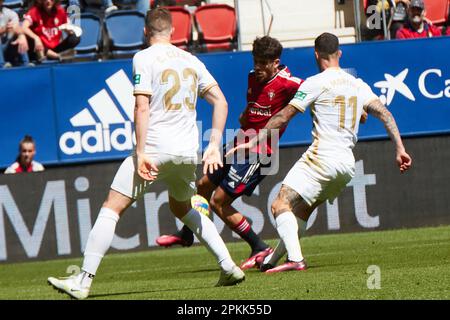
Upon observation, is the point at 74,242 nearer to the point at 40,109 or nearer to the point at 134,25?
the point at 40,109

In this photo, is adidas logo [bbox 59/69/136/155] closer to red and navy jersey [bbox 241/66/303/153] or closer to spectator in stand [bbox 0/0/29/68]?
spectator in stand [bbox 0/0/29/68]

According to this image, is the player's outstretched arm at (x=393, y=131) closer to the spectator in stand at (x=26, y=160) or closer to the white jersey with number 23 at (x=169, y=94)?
the white jersey with number 23 at (x=169, y=94)

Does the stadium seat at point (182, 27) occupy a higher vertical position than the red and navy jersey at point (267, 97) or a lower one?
higher

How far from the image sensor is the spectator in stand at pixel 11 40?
57.4 ft

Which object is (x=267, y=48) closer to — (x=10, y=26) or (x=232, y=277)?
(x=232, y=277)

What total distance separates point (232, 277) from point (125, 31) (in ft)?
29.8

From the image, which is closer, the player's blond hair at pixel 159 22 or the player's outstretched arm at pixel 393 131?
the player's blond hair at pixel 159 22

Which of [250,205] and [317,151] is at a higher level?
[317,151]

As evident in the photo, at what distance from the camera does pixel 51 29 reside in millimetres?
17891

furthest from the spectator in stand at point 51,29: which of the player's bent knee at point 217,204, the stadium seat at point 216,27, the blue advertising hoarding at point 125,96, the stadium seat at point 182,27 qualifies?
the player's bent knee at point 217,204

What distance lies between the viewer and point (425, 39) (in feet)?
57.4

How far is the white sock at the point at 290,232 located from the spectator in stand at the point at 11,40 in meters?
7.55
